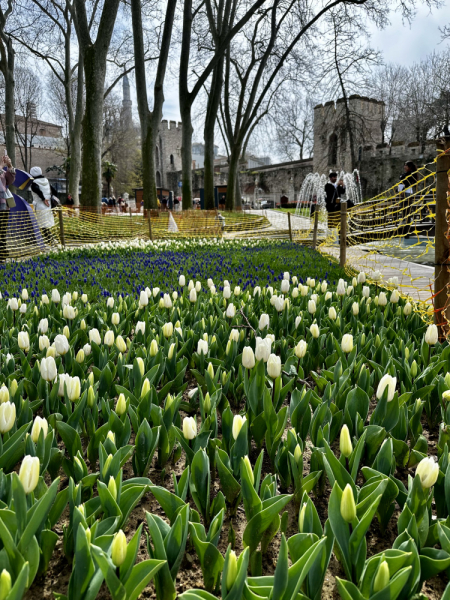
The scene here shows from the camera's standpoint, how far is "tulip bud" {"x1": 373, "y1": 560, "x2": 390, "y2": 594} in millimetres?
980

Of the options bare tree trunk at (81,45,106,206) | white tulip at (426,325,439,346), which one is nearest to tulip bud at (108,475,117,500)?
white tulip at (426,325,439,346)

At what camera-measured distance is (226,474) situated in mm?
1441

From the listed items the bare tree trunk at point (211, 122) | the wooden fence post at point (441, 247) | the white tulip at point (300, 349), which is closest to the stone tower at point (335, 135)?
the bare tree trunk at point (211, 122)

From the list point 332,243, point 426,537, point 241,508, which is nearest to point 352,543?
point 426,537

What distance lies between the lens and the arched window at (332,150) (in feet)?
142

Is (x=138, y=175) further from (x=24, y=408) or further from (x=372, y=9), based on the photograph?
(x=24, y=408)

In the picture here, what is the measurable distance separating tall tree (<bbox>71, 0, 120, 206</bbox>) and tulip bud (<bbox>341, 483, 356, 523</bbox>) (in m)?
14.4

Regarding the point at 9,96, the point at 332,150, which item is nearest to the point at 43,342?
the point at 9,96

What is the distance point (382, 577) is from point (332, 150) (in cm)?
4608

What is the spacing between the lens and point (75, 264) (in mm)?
7508

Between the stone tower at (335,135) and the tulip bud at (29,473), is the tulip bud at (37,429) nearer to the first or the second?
the tulip bud at (29,473)

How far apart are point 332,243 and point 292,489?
34.6 ft

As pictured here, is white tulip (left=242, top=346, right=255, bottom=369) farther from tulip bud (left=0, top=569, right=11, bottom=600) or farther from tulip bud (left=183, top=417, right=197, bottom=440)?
tulip bud (left=0, top=569, right=11, bottom=600)

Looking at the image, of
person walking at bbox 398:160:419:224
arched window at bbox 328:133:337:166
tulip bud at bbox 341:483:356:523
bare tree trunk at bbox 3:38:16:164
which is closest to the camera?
tulip bud at bbox 341:483:356:523
